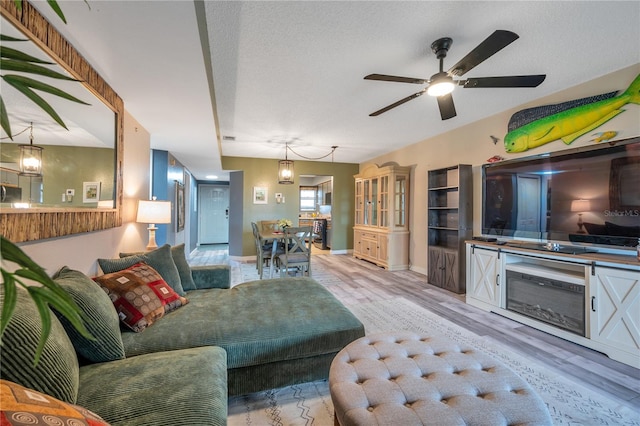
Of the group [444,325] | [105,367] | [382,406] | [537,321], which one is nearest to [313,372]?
[382,406]

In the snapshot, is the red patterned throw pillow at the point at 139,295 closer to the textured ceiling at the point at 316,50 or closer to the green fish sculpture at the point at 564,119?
the textured ceiling at the point at 316,50

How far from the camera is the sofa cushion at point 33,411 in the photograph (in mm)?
590

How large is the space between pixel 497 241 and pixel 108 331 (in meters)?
3.80

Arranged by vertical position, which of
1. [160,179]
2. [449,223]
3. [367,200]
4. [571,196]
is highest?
[160,179]

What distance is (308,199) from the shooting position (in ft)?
32.3

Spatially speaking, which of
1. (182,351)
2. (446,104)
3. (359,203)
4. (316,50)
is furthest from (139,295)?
(359,203)

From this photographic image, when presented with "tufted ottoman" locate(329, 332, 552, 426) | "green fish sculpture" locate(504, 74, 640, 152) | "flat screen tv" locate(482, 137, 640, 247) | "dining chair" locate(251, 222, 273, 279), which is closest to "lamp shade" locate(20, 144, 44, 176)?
"tufted ottoman" locate(329, 332, 552, 426)

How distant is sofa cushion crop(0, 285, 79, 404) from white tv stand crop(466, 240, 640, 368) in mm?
3443

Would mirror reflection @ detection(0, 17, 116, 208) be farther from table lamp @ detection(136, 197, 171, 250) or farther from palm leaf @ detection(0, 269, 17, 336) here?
palm leaf @ detection(0, 269, 17, 336)

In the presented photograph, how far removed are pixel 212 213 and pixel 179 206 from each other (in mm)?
3128

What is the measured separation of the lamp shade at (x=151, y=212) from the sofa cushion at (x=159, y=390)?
1793mm

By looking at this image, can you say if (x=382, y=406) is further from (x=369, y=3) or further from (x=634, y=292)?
(x=634, y=292)

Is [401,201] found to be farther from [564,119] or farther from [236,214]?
[236,214]

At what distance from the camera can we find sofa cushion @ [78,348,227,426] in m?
1.01
